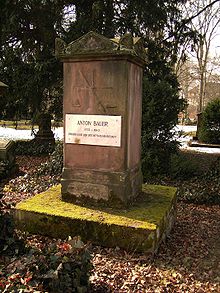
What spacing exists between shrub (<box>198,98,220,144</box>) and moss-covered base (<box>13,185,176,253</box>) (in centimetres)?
1241

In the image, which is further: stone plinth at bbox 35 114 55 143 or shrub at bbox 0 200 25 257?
stone plinth at bbox 35 114 55 143

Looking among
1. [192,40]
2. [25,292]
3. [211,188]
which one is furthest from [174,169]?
[25,292]

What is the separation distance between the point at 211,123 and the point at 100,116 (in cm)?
1320

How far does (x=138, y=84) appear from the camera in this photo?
15.3 ft

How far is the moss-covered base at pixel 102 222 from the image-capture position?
369cm

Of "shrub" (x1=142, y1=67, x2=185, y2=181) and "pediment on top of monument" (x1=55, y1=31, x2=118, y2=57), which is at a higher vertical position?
"pediment on top of monument" (x1=55, y1=31, x2=118, y2=57)

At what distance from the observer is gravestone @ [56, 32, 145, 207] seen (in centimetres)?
410

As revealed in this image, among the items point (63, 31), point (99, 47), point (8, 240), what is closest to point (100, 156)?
point (99, 47)

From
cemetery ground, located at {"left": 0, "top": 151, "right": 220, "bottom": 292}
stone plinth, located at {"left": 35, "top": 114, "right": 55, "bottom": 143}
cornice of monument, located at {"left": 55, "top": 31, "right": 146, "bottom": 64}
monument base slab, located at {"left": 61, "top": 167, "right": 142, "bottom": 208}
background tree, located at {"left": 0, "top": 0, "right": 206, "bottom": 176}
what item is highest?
background tree, located at {"left": 0, "top": 0, "right": 206, "bottom": 176}

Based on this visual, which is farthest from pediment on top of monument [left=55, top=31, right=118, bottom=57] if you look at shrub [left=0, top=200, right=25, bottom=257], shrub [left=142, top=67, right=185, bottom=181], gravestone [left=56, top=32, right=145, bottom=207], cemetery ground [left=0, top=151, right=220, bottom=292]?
shrub [left=142, top=67, right=185, bottom=181]

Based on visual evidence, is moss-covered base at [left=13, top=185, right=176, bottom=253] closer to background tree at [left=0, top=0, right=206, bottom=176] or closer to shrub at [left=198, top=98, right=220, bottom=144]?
background tree at [left=0, top=0, right=206, bottom=176]

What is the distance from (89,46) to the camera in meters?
4.12

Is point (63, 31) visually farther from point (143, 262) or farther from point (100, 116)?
point (143, 262)

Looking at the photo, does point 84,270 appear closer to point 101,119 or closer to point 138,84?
point 101,119
